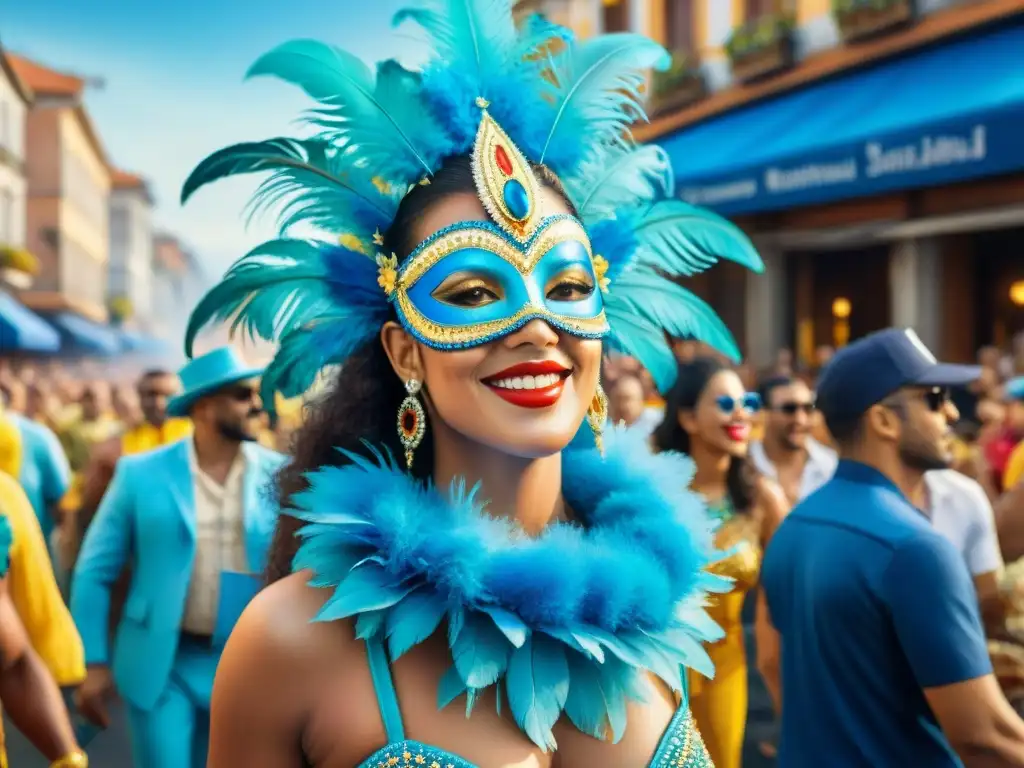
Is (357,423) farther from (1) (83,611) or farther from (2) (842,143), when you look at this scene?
(2) (842,143)

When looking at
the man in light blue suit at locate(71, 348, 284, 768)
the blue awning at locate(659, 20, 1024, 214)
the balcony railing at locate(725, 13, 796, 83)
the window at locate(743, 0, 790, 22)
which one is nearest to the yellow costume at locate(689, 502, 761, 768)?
the man in light blue suit at locate(71, 348, 284, 768)

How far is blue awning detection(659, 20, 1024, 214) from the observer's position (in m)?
8.47

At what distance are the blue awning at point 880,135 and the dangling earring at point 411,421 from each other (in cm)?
764

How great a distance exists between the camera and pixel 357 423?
6.19 feet

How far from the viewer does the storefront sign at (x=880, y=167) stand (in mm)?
8273

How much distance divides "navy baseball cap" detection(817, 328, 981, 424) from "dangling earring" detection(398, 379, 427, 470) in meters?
1.49

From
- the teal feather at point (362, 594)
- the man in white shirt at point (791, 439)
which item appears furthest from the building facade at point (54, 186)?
the teal feather at point (362, 594)

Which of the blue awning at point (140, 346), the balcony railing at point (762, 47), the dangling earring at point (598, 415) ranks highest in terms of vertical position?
the balcony railing at point (762, 47)

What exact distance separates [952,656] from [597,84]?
→ 4.75 ft

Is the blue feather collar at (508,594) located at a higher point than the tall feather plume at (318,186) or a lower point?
lower

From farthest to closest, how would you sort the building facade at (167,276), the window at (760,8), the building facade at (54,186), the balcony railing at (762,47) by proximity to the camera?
the building facade at (167,276), the building facade at (54,186), the window at (760,8), the balcony railing at (762,47)

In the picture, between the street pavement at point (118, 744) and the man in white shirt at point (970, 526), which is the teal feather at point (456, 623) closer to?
the man in white shirt at point (970, 526)

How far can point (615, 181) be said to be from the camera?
1.96 metres

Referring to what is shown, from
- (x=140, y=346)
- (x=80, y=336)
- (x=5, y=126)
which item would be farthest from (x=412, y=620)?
(x=140, y=346)
